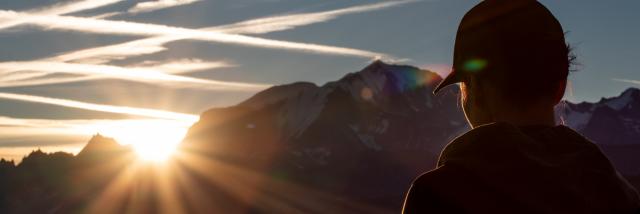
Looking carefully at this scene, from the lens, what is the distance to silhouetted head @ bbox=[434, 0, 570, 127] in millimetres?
3838

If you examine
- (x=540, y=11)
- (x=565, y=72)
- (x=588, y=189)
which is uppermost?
(x=540, y=11)

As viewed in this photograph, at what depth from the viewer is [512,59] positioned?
12.6ft

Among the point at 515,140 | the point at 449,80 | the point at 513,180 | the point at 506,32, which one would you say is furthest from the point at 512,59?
the point at 513,180

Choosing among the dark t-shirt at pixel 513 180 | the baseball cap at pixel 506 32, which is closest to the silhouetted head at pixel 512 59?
the baseball cap at pixel 506 32

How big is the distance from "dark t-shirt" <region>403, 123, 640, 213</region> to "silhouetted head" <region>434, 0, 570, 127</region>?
15.9 inches

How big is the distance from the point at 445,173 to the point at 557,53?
38.9 inches

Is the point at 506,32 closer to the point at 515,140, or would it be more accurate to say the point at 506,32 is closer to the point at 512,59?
the point at 512,59

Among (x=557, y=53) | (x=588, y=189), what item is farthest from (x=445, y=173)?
(x=557, y=53)

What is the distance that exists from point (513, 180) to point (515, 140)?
0.21 metres

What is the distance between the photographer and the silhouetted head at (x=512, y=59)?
3.84 metres

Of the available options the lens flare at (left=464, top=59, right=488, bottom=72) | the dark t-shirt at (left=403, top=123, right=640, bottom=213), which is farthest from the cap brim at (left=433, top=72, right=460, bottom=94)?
the dark t-shirt at (left=403, top=123, right=640, bottom=213)

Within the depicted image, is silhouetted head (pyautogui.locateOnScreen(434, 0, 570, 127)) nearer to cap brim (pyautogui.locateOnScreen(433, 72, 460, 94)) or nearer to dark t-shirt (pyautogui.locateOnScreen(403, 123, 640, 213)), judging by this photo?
cap brim (pyautogui.locateOnScreen(433, 72, 460, 94))

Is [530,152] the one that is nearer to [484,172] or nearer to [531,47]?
[484,172]

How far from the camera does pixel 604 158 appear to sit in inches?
144
